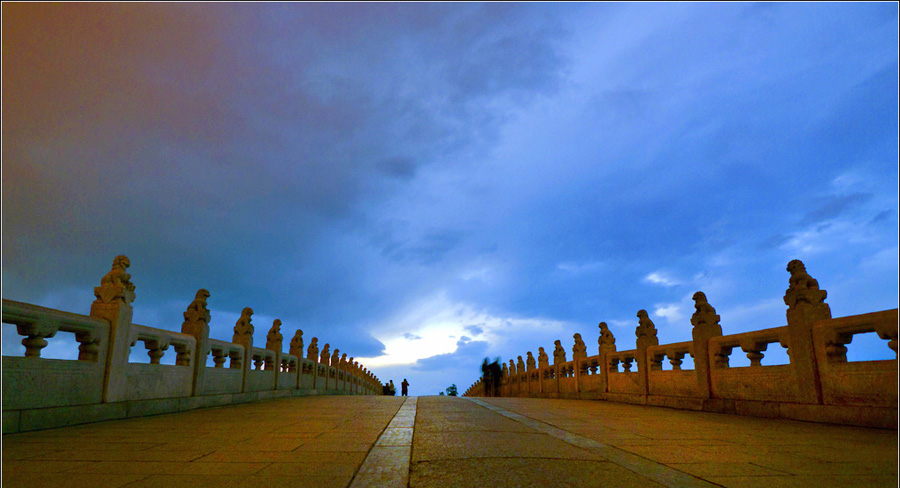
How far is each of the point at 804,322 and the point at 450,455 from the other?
281 inches

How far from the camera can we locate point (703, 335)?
1059 centimetres

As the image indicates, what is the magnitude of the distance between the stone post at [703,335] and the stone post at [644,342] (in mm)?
2373

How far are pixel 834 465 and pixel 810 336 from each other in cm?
474

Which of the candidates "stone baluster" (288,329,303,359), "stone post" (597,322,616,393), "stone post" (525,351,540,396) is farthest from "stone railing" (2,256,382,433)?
"stone post" (525,351,540,396)

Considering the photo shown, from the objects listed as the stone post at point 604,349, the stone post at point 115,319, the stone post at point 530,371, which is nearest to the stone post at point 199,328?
the stone post at point 115,319

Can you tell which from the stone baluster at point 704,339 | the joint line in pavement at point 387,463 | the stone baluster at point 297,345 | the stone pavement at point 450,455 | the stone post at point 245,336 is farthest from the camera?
the stone baluster at point 297,345

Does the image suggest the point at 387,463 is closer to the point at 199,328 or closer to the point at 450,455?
the point at 450,455

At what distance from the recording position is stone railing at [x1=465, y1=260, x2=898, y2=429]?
6898 mm

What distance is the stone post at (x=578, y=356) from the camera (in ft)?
57.5

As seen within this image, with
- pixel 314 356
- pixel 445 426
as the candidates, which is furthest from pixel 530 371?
pixel 445 426

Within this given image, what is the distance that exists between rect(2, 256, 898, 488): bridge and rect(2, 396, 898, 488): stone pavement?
3 cm

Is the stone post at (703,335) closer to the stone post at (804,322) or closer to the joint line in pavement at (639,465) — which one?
the stone post at (804,322)

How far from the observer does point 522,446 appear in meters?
4.70

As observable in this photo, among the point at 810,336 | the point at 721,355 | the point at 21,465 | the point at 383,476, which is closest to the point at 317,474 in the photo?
the point at 383,476
